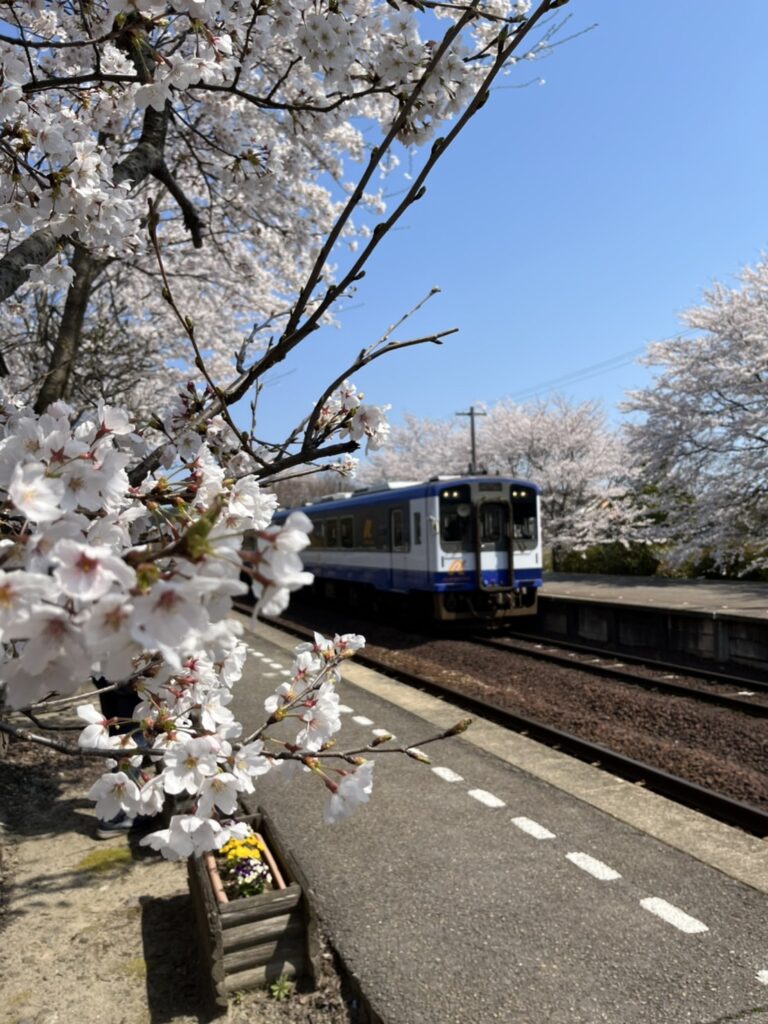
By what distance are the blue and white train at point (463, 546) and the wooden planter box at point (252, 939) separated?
33.2 ft

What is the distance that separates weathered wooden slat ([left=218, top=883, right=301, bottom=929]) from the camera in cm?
330

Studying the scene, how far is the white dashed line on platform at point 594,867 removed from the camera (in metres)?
4.27

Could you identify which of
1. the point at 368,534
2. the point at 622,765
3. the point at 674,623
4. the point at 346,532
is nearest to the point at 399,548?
the point at 368,534

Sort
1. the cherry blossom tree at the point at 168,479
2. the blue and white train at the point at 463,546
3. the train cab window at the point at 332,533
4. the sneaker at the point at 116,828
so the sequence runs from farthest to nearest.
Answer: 1. the train cab window at the point at 332,533
2. the blue and white train at the point at 463,546
3. the sneaker at the point at 116,828
4. the cherry blossom tree at the point at 168,479

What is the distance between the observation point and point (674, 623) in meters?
12.8

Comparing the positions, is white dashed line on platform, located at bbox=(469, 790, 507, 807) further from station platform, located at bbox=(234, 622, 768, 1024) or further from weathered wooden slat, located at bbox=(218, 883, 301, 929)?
weathered wooden slat, located at bbox=(218, 883, 301, 929)

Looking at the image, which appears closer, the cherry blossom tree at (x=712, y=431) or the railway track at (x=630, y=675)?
the railway track at (x=630, y=675)

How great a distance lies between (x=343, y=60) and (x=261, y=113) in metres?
7.87

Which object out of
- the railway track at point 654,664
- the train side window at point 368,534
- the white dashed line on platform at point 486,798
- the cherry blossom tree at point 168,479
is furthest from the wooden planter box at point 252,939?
the train side window at point 368,534

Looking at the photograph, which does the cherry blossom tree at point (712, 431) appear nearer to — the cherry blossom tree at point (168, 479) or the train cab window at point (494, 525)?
the train cab window at point (494, 525)

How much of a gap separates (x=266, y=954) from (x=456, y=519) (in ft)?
34.8

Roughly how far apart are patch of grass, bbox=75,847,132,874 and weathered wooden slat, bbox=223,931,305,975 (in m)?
1.63

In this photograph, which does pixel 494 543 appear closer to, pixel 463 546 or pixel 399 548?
pixel 463 546

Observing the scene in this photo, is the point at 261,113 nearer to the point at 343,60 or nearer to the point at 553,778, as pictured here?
the point at 343,60
